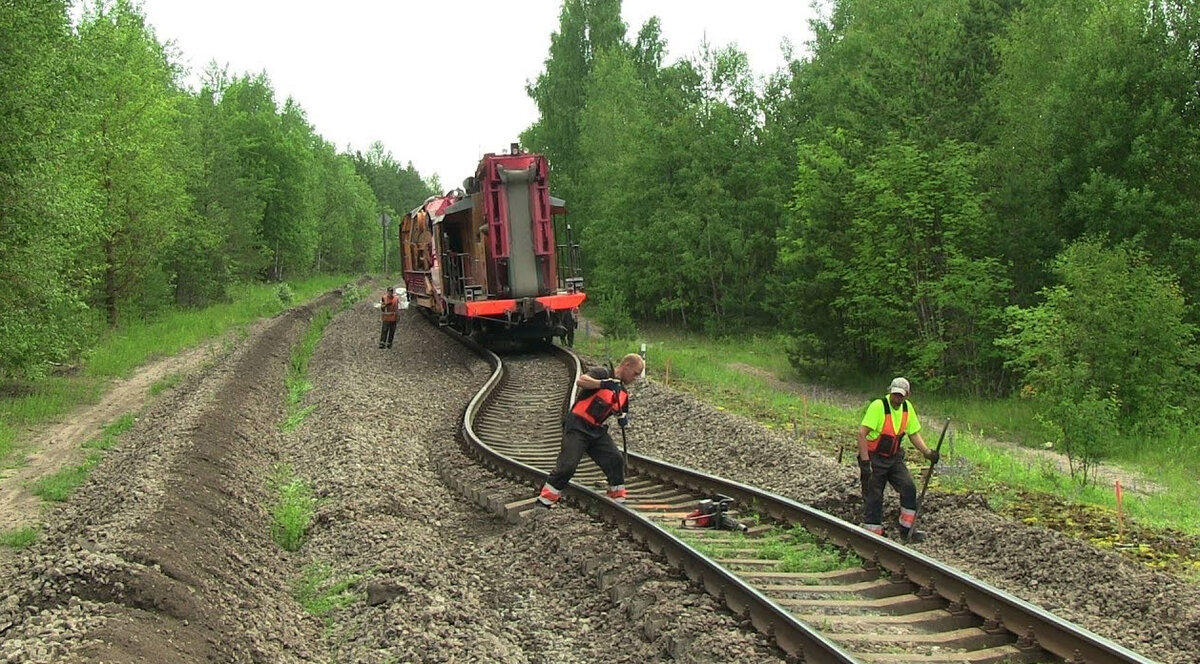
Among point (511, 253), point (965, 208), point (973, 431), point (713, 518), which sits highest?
point (965, 208)

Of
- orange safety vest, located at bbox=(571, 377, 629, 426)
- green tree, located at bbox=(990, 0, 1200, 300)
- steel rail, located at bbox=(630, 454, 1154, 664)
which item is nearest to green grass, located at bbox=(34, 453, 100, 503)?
orange safety vest, located at bbox=(571, 377, 629, 426)

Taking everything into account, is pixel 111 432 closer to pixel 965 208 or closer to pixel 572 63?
pixel 965 208

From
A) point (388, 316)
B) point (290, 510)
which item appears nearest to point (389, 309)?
point (388, 316)

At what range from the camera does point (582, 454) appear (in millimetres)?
9047

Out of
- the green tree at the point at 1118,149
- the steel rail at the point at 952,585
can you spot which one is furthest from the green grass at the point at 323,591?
the green tree at the point at 1118,149

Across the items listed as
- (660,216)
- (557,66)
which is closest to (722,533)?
(660,216)

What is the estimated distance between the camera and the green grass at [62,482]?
33.4ft

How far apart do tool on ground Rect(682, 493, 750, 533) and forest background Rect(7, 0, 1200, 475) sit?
206 inches

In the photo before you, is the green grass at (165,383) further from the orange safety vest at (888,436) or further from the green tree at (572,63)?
the green tree at (572,63)

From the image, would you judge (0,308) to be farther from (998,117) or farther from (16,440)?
(998,117)

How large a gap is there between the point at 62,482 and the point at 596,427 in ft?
20.5

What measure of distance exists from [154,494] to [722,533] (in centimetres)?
526

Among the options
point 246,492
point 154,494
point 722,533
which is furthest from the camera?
point 246,492

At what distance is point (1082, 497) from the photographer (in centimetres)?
973
